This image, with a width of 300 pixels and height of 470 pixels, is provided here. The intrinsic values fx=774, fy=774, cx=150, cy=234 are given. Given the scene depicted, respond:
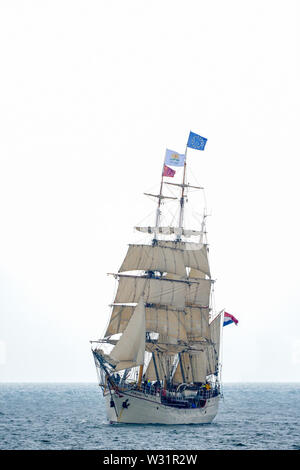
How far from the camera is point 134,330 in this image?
79.2 metres

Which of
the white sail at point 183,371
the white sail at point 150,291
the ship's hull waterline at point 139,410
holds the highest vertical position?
the white sail at point 150,291

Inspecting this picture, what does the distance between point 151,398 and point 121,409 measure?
3515 millimetres

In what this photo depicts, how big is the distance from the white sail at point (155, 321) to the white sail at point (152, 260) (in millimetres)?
4718

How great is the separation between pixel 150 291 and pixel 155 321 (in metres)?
3.66

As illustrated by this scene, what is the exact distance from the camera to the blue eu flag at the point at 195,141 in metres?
92.1

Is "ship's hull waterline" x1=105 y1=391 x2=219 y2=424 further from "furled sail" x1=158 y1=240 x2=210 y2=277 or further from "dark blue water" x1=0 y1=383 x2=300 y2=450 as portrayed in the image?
"furled sail" x1=158 y1=240 x2=210 y2=277

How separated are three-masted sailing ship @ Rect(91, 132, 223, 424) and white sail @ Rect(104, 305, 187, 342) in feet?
0.38

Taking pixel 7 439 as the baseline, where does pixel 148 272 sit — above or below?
above

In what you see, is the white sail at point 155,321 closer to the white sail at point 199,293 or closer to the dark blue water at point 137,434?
the white sail at point 199,293

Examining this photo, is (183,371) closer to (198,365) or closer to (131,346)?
(198,365)

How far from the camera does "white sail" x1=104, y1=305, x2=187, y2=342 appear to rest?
293ft

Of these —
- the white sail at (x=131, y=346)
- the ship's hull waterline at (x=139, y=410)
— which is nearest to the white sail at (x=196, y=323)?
the ship's hull waterline at (x=139, y=410)
